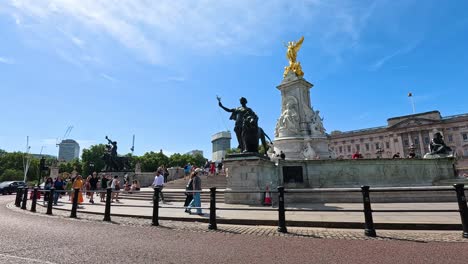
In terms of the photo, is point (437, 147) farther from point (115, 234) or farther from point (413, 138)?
point (413, 138)

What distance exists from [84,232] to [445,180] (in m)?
19.9

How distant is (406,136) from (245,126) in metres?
98.8

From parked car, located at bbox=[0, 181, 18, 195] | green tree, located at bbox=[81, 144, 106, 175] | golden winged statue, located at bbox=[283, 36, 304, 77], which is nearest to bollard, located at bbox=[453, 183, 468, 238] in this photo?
golden winged statue, located at bbox=[283, 36, 304, 77]

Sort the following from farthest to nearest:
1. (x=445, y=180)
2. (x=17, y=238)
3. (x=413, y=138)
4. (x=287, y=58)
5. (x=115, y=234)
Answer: (x=413, y=138), (x=287, y=58), (x=445, y=180), (x=115, y=234), (x=17, y=238)

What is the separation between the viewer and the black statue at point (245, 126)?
586 inches

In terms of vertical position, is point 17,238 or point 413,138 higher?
point 413,138

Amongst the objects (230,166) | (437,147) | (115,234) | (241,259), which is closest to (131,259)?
(241,259)

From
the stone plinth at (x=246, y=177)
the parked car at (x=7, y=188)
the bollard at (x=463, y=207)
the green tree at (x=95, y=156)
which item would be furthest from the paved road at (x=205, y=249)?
the green tree at (x=95, y=156)

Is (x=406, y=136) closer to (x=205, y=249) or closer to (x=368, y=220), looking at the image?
(x=368, y=220)

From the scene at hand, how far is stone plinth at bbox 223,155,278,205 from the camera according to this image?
14016 mm

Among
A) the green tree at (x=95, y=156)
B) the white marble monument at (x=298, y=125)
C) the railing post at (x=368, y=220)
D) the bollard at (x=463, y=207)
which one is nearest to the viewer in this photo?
the bollard at (x=463, y=207)

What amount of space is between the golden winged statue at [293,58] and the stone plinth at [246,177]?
68.0 feet

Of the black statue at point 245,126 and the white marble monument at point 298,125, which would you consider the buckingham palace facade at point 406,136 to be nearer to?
the white marble monument at point 298,125

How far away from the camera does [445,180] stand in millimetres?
17078
